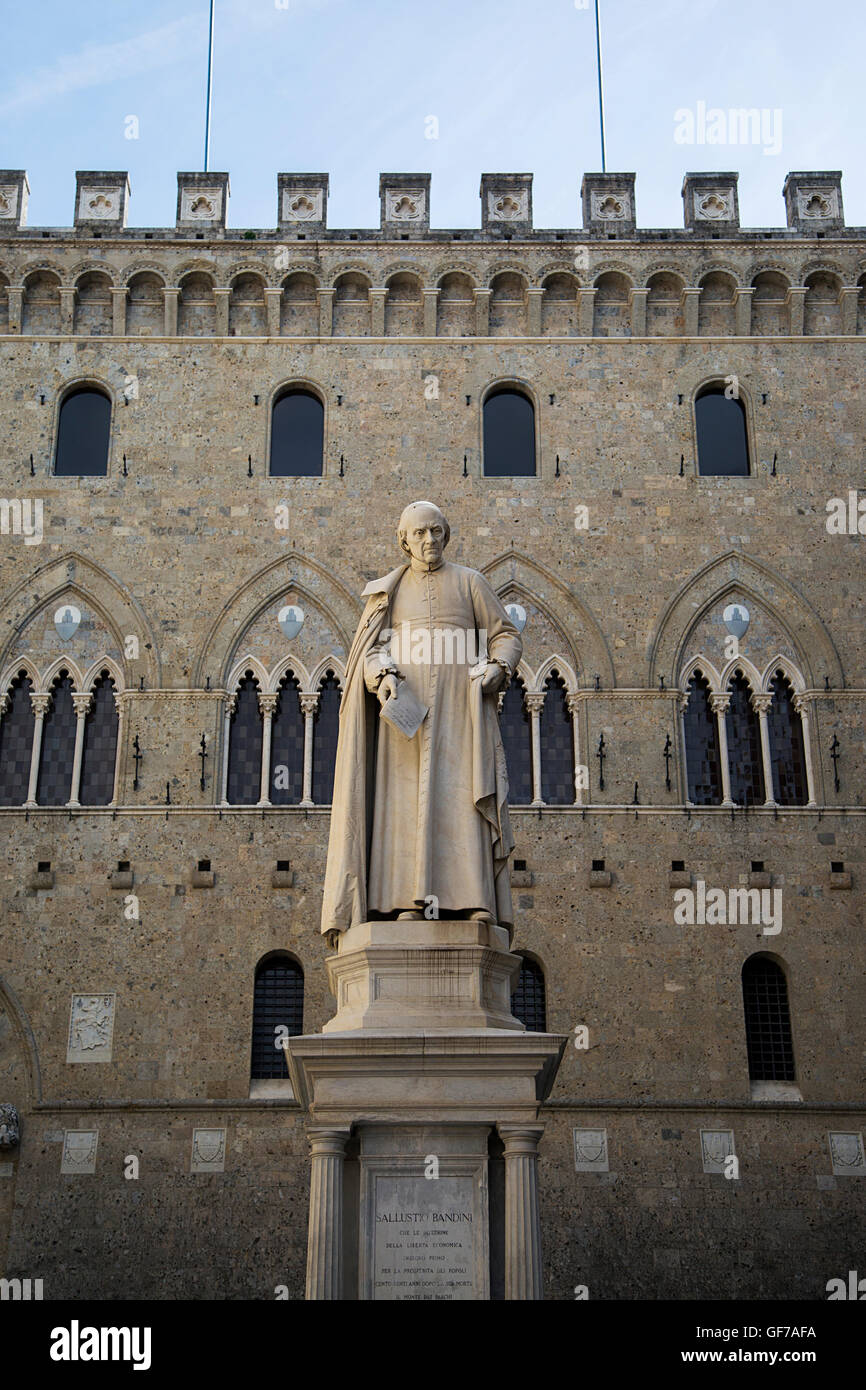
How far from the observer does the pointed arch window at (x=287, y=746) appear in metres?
21.1

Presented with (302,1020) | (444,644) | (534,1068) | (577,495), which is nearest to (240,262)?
(577,495)

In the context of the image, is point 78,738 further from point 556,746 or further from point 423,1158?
point 423,1158

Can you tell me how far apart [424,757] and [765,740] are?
12.8 m

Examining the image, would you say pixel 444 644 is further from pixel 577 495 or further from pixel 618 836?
pixel 577 495

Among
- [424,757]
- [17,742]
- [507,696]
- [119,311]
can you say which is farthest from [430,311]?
[424,757]

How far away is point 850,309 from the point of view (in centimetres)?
2344

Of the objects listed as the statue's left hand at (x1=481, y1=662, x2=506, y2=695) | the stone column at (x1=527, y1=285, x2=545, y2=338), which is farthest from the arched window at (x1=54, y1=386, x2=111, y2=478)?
the statue's left hand at (x1=481, y1=662, x2=506, y2=695)

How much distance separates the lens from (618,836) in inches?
812

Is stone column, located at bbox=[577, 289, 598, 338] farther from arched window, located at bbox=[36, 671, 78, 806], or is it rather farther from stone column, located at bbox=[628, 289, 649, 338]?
arched window, located at bbox=[36, 671, 78, 806]

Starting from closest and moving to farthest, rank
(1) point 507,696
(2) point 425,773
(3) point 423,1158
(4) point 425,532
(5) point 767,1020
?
(3) point 423,1158 → (2) point 425,773 → (4) point 425,532 → (5) point 767,1020 → (1) point 507,696

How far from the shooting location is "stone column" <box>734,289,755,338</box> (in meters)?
23.4

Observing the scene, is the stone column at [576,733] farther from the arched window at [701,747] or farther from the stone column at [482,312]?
the stone column at [482,312]
